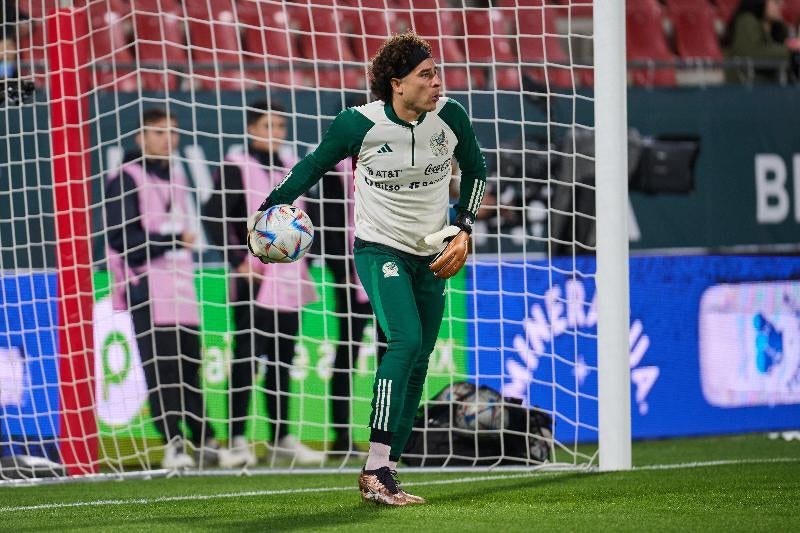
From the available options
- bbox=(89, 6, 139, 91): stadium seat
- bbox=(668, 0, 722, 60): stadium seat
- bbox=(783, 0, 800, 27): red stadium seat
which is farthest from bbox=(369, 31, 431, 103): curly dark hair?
bbox=(783, 0, 800, 27): red stadium seat

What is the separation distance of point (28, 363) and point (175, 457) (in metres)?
0.96

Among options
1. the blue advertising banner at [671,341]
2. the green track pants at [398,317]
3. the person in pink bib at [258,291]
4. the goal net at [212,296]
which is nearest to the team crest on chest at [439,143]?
the green track pants at [398,317]

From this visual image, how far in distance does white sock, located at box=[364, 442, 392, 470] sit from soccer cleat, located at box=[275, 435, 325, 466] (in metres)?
2.57

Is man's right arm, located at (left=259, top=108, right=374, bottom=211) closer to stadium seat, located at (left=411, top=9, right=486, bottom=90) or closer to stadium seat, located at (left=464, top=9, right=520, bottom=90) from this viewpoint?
stadium seat, located at (left=411, top=9, right=486, bottom=90)

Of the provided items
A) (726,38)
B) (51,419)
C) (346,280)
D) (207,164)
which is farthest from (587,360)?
(726,38)

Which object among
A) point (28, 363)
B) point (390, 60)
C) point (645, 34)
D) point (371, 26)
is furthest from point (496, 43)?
point (390, 60)

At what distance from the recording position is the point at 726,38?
11.6 meters

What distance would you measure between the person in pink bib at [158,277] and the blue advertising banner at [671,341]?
5.59 feet

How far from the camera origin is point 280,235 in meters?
5.56

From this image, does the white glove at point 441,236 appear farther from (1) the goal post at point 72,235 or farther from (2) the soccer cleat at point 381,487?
(1) the goal post at point 72,235

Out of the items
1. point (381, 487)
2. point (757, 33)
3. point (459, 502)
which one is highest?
point (757, 33)

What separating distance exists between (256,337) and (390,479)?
2735mm

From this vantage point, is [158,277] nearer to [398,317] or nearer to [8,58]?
[8,58]

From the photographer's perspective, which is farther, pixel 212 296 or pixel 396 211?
pixel 212 296
